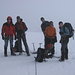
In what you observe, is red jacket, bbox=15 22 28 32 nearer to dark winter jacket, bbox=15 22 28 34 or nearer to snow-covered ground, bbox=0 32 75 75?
dark winter jacket, bbox=15 22 28 34

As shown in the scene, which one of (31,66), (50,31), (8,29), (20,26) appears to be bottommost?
(31,66)

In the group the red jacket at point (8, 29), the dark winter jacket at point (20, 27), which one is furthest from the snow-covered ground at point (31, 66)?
the dark winter jacket at point (20, 27)

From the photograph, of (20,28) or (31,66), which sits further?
(20,28)

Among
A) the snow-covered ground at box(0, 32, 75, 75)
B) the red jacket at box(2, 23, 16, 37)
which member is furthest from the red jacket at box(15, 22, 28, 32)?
the snow-covered ground at box(0, 32, 75, 75)

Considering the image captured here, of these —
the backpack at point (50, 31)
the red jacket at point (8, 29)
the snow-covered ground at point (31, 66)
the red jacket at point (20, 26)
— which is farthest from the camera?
the red jacket at point (20, 26)

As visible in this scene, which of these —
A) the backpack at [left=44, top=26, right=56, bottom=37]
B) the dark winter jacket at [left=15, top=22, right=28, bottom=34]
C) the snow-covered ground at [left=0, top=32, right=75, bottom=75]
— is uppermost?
the dark winter jacket at [left=15, top=22, right=28, bottom=34]

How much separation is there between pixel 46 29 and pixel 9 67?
235cm

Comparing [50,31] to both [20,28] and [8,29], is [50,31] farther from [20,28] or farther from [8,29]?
[8,29]

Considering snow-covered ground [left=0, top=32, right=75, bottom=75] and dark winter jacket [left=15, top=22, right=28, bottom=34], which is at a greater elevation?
dark winter jacket [left=15, top=22, right=28, bottom=34]

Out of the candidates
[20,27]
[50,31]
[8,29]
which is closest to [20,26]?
[20,27]

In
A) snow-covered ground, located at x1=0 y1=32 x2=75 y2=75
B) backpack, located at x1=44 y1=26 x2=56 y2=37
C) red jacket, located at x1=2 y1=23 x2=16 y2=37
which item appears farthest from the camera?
red jacket, located at x1=2 y1=23 x2=16 y2=37

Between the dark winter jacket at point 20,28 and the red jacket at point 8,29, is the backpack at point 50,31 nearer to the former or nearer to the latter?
the dark winter jacket at point 20,28

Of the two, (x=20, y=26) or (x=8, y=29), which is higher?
(x=20, y=26)

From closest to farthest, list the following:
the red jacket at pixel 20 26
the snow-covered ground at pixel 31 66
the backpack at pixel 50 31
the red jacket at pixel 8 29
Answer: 1. the snow-covered ground at pixel 31 66
2. the backpack at pixel 50 31
3. the red jacket at pixel 8 29
4. the red jacket at pixel 20 26
